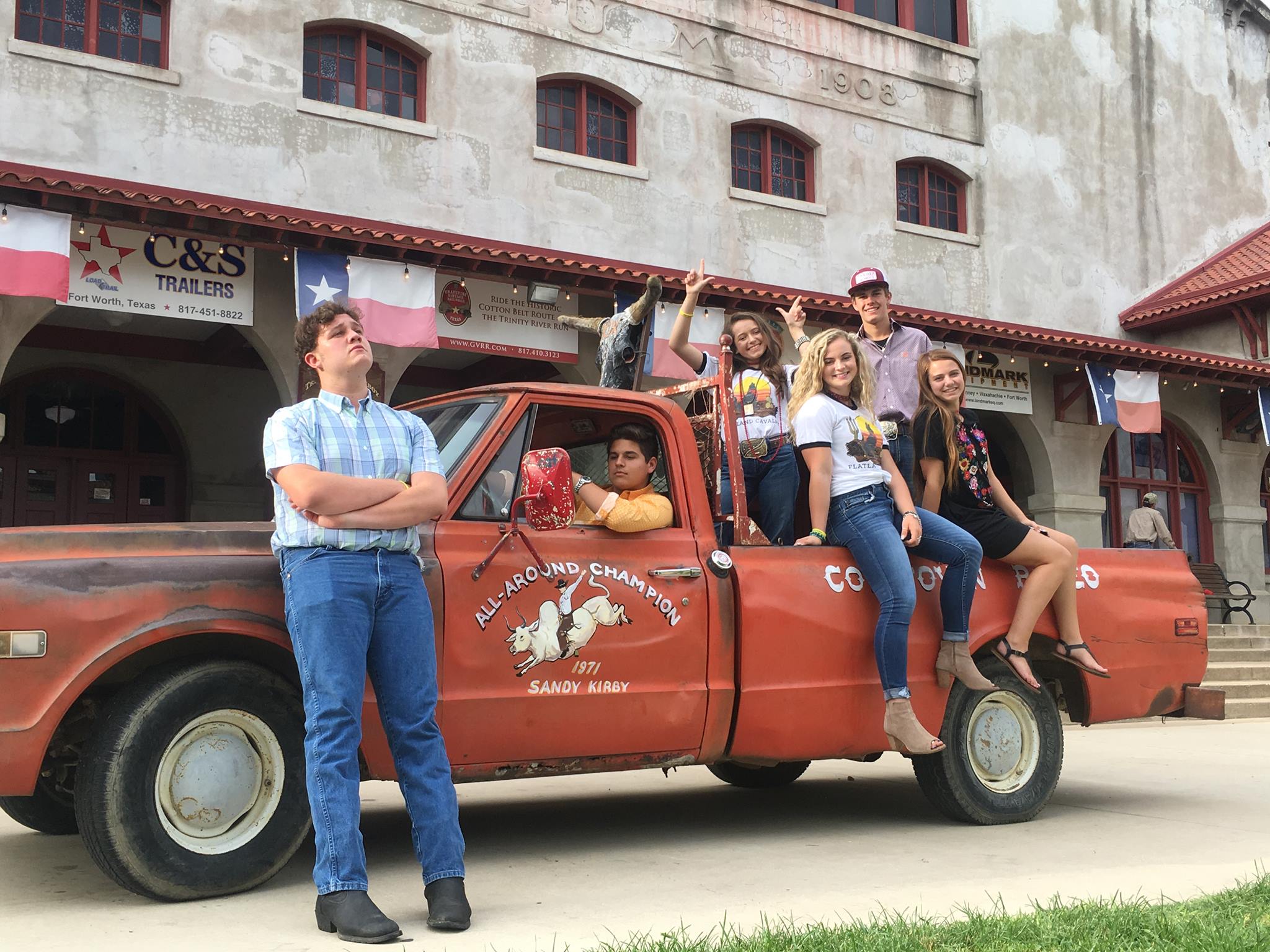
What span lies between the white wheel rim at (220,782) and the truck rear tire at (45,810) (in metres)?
1.24

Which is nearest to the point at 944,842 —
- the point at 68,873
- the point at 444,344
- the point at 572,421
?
the point at 572,421

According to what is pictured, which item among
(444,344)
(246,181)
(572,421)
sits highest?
(246,181)

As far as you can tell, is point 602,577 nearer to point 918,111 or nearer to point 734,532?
point 734,532

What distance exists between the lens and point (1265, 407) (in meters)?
18.7

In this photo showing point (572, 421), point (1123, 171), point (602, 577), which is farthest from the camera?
point (1123, 171)

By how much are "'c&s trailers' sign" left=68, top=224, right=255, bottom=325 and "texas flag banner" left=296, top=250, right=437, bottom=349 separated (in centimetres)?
66

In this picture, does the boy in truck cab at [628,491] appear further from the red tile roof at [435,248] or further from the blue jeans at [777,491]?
the red tile roof at [435,248]

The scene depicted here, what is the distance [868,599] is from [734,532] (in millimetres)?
743

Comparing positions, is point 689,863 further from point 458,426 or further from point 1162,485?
point 1162,485

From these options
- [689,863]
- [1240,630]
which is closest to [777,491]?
[689,863]

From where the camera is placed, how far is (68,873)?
5.00 m

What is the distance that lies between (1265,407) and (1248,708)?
6.43 metres

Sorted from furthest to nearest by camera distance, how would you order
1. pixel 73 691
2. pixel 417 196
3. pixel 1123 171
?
pixel 1123 171 < pixel 417 196 < pixel 73 691

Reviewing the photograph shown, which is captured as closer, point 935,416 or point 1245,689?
point 935,416
